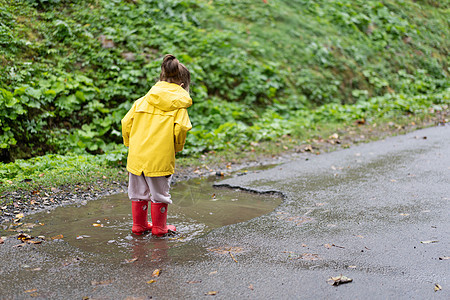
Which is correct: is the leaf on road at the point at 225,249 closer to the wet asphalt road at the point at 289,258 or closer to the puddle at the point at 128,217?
the wet asphalt road at the point at 289,258

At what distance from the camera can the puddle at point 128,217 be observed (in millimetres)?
4109

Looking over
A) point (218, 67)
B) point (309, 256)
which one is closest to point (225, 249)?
point (309, 256)

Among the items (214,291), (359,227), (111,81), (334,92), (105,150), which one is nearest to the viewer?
(214,291)

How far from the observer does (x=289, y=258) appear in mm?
3629

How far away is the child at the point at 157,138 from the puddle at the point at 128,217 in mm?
273

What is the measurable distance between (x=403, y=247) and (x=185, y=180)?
3.67 metres

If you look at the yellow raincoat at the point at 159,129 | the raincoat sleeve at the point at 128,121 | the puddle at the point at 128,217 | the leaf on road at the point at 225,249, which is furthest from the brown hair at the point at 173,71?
the leaf on road at the point at 225,249

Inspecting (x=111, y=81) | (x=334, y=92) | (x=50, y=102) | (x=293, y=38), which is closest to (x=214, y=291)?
(x=50, y=102)

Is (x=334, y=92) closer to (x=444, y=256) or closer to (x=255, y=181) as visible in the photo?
(x=255, y=181)

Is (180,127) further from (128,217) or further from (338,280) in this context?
(338,280)

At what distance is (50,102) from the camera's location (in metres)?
8.06

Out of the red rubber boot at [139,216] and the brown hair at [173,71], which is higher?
the brown hair at [173,71]

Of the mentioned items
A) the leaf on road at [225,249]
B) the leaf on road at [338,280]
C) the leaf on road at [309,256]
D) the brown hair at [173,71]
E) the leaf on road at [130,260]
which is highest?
the brown hair at [173,71]

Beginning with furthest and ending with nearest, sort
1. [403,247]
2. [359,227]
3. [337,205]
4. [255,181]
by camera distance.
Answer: [255,181] < [337,205] < [359,227] < [403,247]
